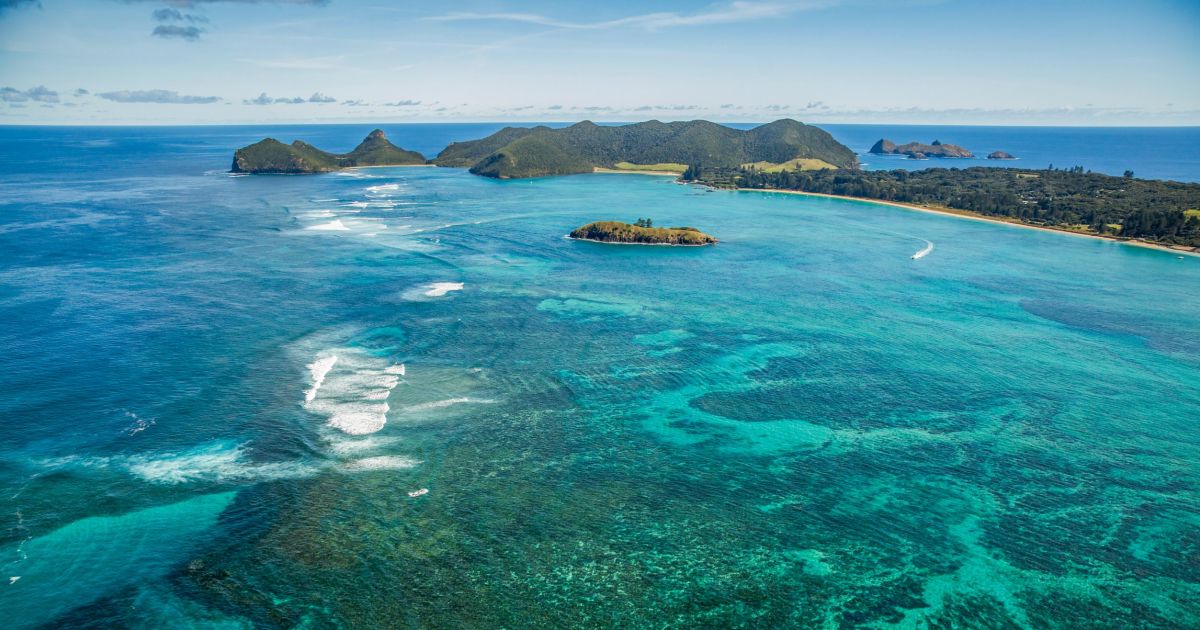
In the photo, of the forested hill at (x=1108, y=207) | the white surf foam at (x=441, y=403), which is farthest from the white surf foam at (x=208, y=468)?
the forested hill at (x=1108, y=207)

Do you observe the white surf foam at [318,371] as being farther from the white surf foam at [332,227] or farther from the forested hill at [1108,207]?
the forested hill at [1108,207]

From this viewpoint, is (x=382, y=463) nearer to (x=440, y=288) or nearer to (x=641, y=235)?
(x=440, y=288)

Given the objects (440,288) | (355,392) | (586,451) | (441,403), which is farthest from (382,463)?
(440,288)

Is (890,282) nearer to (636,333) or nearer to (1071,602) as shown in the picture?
(636,333)

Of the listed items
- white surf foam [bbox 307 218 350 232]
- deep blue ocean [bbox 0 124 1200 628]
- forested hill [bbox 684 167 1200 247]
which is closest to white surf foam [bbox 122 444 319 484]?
deep blue ocean [bbox 0 124 1200 628]

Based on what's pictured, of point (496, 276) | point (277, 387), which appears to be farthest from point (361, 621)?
point (496, 276)

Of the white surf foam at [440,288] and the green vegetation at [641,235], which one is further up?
the green vegetation at [641,235]

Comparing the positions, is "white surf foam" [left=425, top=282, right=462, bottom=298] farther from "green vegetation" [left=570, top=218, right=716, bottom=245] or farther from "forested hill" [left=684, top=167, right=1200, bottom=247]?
"forested hill" [left=684, top=167, right=1200, bottom=247]
